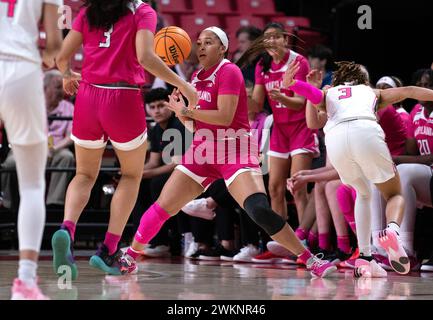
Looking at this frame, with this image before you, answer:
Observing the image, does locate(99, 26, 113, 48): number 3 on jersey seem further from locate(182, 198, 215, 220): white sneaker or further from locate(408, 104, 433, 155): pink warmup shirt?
locate(408, 104, 433, 155): pink warmup shirt

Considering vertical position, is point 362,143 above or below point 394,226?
above

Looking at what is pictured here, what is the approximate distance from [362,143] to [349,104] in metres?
0.33

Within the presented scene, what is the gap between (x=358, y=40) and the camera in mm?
10102

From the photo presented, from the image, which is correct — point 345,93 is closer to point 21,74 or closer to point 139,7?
point 139,7

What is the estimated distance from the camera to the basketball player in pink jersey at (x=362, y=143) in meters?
5.98

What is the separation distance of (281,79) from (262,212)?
2.41m

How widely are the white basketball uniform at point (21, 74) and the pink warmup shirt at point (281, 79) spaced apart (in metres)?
3.84

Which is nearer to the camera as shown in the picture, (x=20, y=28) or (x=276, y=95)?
(x=20, y=28)

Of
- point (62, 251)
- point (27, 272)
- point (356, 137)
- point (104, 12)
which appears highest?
point (104, 12)

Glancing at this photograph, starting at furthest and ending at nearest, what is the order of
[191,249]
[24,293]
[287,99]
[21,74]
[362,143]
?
[191,249], [287,99], [362,143], [21,74], [24,293]

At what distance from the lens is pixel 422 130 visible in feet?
23.4

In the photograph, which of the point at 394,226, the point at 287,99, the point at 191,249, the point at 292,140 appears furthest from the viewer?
the point at 191,249

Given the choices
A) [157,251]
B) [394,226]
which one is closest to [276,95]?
[394,226]

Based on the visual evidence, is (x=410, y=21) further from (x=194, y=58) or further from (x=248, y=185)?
(x=248, y=185)
